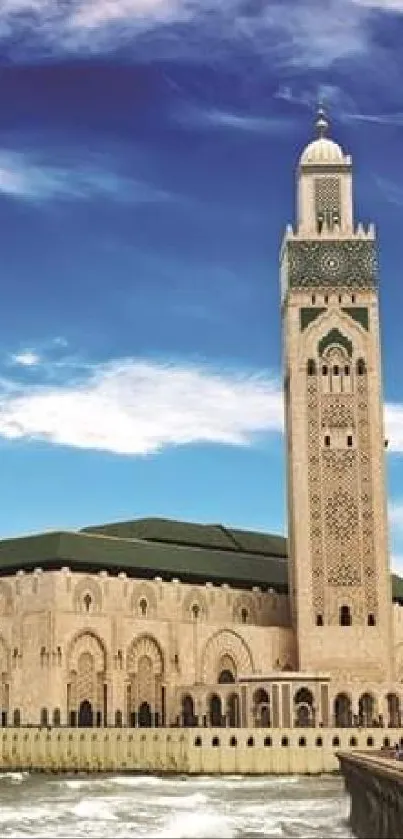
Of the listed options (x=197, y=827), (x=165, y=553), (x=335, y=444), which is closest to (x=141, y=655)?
(x=165, y=553)

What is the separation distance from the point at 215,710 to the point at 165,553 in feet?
33.6

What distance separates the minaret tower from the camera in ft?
251

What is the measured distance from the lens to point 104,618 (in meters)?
74.8

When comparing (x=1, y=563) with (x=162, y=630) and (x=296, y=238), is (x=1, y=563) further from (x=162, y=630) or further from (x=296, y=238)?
(x=296, y=238)

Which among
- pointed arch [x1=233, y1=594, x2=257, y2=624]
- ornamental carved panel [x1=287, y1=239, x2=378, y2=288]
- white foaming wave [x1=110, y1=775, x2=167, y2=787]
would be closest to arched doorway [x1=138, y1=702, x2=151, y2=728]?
pointed arch [x1=233, y1=594, x2=257, y2=624]

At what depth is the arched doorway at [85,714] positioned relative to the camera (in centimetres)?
7325

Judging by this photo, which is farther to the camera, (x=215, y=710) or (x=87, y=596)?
(x=215, y=710)

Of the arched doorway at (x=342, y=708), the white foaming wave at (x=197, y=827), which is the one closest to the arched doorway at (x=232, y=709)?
the arched doorway at (x=342, y=708)

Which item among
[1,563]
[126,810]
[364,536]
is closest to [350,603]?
[364,536]

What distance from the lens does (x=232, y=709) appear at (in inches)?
2955

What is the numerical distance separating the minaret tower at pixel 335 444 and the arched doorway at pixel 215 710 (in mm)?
5090

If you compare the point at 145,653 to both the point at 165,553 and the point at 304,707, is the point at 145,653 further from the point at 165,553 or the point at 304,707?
the point at 304,707

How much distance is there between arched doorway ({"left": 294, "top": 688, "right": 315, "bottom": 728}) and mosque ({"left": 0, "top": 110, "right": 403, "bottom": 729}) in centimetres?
7

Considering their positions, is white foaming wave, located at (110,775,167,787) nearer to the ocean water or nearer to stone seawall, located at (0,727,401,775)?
the ocean water
